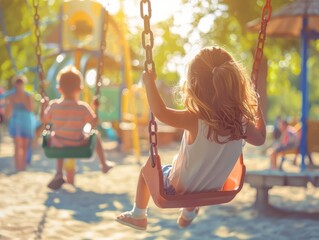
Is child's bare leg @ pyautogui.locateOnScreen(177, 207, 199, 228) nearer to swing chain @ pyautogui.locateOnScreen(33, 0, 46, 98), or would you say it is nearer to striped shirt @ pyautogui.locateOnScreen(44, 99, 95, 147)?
swing chain @ pyautogui.locateOnScreen(33, 0, 46, 98)

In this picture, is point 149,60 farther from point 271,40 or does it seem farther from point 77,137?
point 271,40

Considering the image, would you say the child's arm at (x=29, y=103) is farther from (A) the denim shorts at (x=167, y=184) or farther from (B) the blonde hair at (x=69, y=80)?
(A) the denim shorts at (x=167, y=184)

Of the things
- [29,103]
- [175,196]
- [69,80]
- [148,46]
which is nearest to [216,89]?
[148,46]

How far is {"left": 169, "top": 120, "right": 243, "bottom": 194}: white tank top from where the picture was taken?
2947 millimetres

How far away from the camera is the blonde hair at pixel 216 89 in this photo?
2838 millimetres

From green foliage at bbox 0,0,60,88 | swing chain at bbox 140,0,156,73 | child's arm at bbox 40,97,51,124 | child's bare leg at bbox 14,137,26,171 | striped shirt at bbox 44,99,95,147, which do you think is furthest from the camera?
green foliage at bbox 0,0,60,88

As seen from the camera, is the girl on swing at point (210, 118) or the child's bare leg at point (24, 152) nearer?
the girl on swing at point (210, 118)

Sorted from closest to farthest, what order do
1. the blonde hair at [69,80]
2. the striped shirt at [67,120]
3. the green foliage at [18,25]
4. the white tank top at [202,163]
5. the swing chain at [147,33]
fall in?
1. the swing chain at [147,33]
2. the white tank top at [202,163]
3. the striped shirt at [67,120]
4. the blonde hair at [69,80]
5. the green foliage at [18,25]

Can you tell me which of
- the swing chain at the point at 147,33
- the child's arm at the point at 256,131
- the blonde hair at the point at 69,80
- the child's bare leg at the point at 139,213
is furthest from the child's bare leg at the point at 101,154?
the swing chain at the point at 147,33

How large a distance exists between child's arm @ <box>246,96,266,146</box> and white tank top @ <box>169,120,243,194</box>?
6 centimetres

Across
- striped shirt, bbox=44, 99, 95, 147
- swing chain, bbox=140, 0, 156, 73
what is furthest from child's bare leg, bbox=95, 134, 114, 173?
swing chain, bbox=140, 0, 156, 73

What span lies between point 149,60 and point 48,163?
24.3ft

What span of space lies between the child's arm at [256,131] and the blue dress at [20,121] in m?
5.77

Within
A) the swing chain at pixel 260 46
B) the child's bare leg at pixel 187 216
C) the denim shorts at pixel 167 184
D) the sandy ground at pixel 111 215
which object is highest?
the swing chain at pixel 260 46
